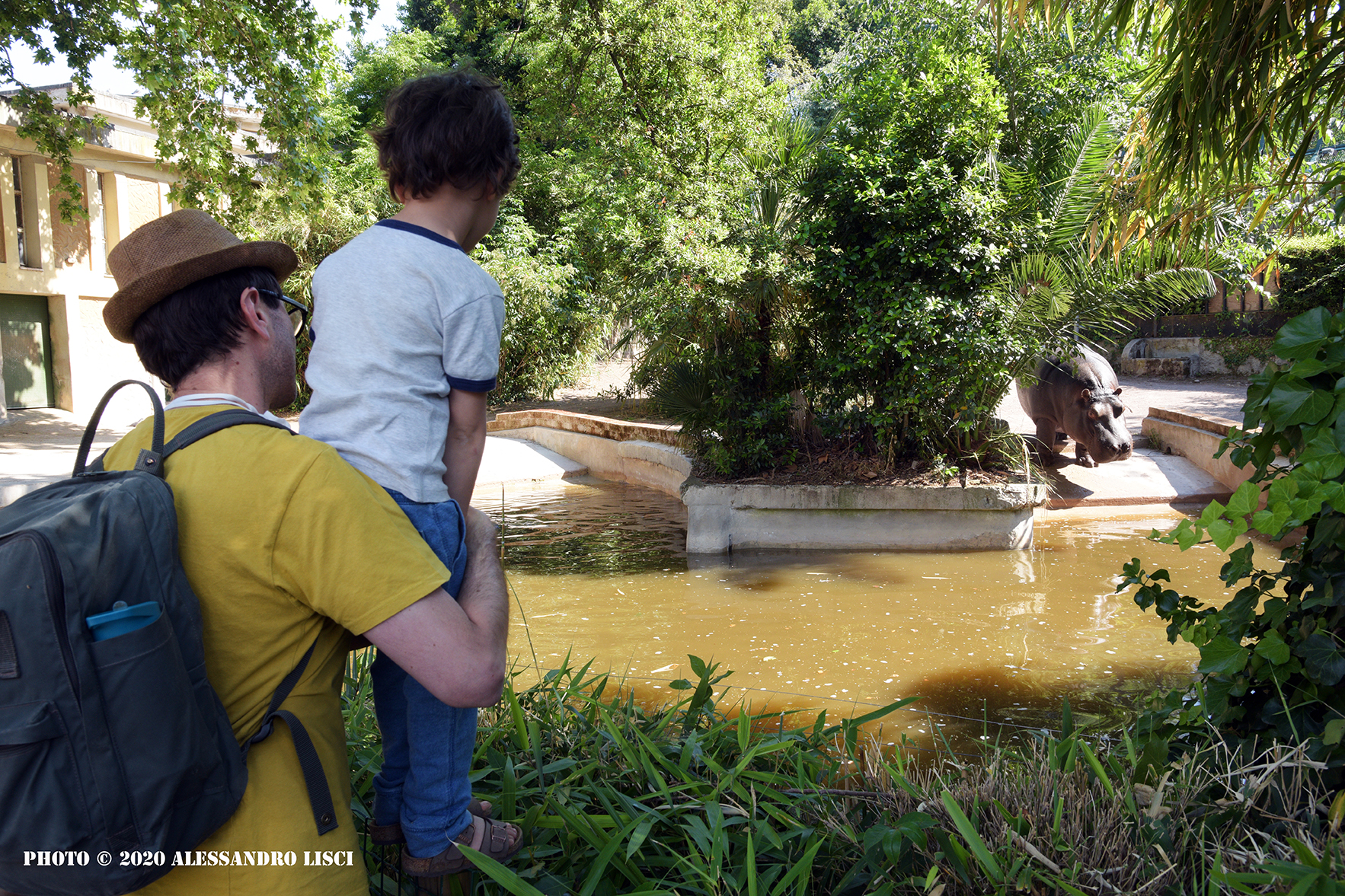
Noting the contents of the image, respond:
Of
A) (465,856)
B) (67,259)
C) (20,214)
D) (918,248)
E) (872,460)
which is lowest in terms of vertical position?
(465,856)

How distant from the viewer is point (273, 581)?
135 centimetres

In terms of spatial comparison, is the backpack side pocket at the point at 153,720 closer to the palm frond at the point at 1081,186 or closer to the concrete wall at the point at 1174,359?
the palm frond at the point at 1081,186

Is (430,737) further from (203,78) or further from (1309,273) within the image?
(1309,273)

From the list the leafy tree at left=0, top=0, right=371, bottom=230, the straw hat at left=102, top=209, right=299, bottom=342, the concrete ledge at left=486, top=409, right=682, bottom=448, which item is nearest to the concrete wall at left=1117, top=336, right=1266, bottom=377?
the concrete ledge at left=486, top=409, right=682, bottom=448

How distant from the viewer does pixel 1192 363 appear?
19.4 metres

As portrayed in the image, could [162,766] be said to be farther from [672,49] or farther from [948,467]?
[672,49]

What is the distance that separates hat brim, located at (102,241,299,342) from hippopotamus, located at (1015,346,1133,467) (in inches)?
363

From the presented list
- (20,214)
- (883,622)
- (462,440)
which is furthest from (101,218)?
(462,440)

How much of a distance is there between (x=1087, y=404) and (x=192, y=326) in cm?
974

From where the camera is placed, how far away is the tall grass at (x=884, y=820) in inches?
73.7

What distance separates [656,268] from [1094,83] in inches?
338

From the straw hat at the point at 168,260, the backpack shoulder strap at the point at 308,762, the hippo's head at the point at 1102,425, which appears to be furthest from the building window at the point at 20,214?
the backpack shoulder strap at the point at 308,762

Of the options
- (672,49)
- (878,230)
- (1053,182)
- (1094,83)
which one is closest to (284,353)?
(878,230)

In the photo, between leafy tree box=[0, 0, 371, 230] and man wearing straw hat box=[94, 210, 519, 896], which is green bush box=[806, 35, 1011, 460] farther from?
man wearing straw hat box=[94, 210, 519, 896]
